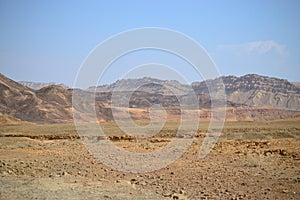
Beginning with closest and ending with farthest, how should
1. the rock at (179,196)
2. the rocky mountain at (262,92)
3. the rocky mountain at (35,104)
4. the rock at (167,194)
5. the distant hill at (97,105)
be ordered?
the rock at (179,196) < the rock at (167,194) < the rocky mountain at (35,104) < the distant hill at (97,105) < the rocky mountain at (262,92)

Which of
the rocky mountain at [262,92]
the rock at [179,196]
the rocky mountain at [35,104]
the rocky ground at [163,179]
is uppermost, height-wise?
the rocky mountain at [262,92]

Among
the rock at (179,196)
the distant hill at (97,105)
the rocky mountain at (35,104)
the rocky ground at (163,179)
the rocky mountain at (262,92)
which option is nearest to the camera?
the rock at (179,196)

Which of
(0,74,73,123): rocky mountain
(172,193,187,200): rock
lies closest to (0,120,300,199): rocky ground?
(172,193,187,200): rock

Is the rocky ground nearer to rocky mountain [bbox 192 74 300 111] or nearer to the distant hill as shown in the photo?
the distant hill

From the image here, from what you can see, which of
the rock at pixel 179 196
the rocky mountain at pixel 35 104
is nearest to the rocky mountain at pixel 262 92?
the rocky mountain at pixel 35 104

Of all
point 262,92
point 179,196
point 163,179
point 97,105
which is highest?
point 262,92

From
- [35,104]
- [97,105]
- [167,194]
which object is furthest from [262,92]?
[167,194]

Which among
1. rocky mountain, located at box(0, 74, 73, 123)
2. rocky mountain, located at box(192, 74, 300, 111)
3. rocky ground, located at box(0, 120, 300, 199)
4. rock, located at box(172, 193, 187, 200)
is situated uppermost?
rocky mountain, located at box(192, 74, 300, 111)

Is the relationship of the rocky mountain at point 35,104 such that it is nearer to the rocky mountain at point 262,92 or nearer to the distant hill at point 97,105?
the distant hill at point 97,105

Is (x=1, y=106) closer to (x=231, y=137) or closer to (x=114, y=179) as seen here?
(x=231, y=137)

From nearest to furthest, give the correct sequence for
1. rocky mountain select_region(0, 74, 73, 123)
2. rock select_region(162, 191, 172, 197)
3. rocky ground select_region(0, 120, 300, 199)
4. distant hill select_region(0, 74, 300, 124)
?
1. rock select_region(162, 191, 172, 197)
2. rocky ground select_region(0, 120, 300, 199)
3. rocky mountain select_region(0, 74, 73, 123)
4. distant hill select_region(0, 74, 300, 124)

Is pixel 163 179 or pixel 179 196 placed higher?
pixel 163 179

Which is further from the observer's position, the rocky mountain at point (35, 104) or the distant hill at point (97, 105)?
the distant hill at point (97, 105)

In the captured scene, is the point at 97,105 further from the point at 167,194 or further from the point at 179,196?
the point at 179,196
